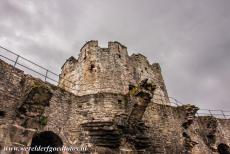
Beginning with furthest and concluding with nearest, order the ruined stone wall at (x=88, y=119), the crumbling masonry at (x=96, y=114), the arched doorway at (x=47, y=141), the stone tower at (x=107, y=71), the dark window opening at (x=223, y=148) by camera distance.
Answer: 1. the dark window opening at (x=223, y=148)
2. the stone tower at (x=107, y=71)
3. the arched doorway at (x=47, y=141)
4. the crumbling masonry at (x=96, y=114)
5. the ruined stone wall at (x=88, y=119)

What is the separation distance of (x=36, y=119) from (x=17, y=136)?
82 cm

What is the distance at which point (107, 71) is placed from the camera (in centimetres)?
1459

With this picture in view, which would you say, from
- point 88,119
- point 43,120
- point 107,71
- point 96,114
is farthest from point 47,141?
point 107,71

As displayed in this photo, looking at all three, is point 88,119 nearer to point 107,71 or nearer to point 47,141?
point 47,141

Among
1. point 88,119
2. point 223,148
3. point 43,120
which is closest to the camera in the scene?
point 43,120

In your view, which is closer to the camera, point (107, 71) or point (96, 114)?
point (96, 114)

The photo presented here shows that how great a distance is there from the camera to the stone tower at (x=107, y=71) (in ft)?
46.3

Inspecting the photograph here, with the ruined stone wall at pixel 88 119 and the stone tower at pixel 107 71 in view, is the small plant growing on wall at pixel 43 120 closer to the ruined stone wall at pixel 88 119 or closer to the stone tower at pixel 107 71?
the ruined stone wall at pixel 88 119

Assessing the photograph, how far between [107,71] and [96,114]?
14.7 ft

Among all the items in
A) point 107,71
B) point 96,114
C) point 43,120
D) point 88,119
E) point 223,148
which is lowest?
point 223,148

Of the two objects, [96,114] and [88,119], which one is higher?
[96,114]

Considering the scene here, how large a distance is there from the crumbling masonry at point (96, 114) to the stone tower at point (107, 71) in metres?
0.07

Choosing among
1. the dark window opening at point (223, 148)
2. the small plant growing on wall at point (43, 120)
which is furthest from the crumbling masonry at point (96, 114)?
the dark window opening at point (223, 148)

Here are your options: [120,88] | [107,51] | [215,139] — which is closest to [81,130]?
[120,88]
